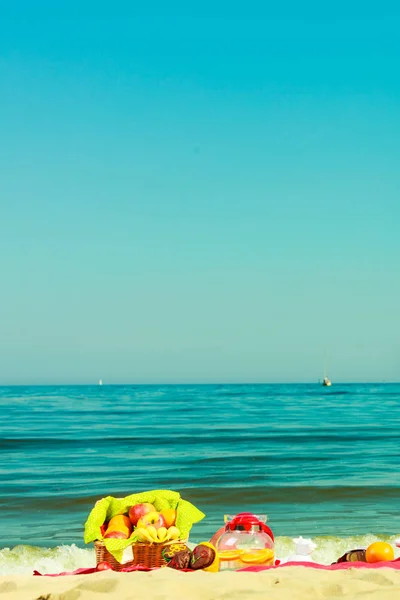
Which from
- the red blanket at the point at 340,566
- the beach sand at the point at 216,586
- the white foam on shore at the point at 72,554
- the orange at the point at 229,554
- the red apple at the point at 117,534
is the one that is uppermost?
the red apple at the point at 117,534

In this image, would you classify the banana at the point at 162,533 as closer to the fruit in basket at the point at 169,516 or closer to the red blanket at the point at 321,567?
the fruit in basket at the point at 169,516

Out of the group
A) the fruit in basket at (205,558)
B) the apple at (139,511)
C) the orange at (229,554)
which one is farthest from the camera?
the apple at (139,511)

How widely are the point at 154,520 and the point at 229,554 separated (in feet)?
1.97

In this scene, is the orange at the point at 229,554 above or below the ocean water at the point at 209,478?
above

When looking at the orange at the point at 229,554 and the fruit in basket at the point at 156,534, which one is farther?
the orange at the point at 229,554

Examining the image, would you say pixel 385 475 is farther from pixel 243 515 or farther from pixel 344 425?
pixel 344 425

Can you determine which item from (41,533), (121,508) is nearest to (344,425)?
(41,533)

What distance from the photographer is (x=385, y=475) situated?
15828 millimetres

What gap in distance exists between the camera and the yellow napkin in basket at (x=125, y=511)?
5.60m

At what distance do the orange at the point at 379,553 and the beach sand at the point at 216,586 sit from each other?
0.49 meters

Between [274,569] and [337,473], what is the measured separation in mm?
11363

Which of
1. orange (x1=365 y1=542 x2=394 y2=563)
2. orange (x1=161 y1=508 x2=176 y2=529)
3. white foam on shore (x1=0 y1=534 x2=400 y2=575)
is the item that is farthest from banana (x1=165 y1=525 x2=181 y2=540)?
white foam on shore (x1=0 y1=534 x2=400 y2=575)

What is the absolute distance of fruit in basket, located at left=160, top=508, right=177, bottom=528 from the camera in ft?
18.9

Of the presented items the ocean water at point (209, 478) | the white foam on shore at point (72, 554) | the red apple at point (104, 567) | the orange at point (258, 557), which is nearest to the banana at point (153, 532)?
the red apple at point (104, 567)
